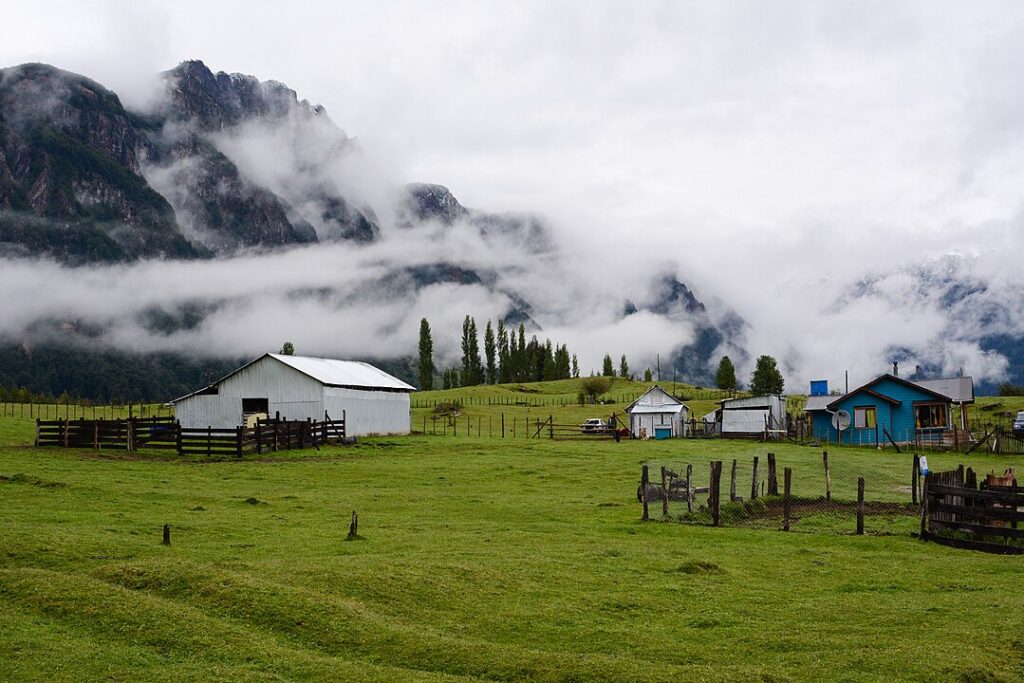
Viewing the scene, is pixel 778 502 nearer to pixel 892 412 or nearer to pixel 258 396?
pixel 258 396

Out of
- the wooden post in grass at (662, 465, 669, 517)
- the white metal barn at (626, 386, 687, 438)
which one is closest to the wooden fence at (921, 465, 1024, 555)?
the wooden post in grass at (662, 465, 669, 517)

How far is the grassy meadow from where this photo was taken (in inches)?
517

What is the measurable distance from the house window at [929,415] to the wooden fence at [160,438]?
49974mm

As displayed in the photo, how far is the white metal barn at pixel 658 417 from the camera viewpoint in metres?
81.7

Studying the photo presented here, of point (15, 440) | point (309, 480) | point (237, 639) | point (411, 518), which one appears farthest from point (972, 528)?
point (15, 440)

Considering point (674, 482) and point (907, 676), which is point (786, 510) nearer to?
point (674, 482)

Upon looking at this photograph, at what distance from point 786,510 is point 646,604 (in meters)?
10.8

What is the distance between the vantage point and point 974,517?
24.2 m

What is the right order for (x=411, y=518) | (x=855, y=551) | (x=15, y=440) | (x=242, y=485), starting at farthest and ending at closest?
(x=15, y=440)
(x=242, y=485)
(x=411, y=518)
(x=855, y=551)

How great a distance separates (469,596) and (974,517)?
1545 cm

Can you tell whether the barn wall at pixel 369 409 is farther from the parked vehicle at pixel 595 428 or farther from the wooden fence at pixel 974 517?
the wooden fence at pixel 974 517

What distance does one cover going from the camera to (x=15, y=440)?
2112 inches

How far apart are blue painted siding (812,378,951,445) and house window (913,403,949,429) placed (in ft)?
1.12

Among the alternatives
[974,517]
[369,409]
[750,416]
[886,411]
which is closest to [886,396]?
[886,411]
